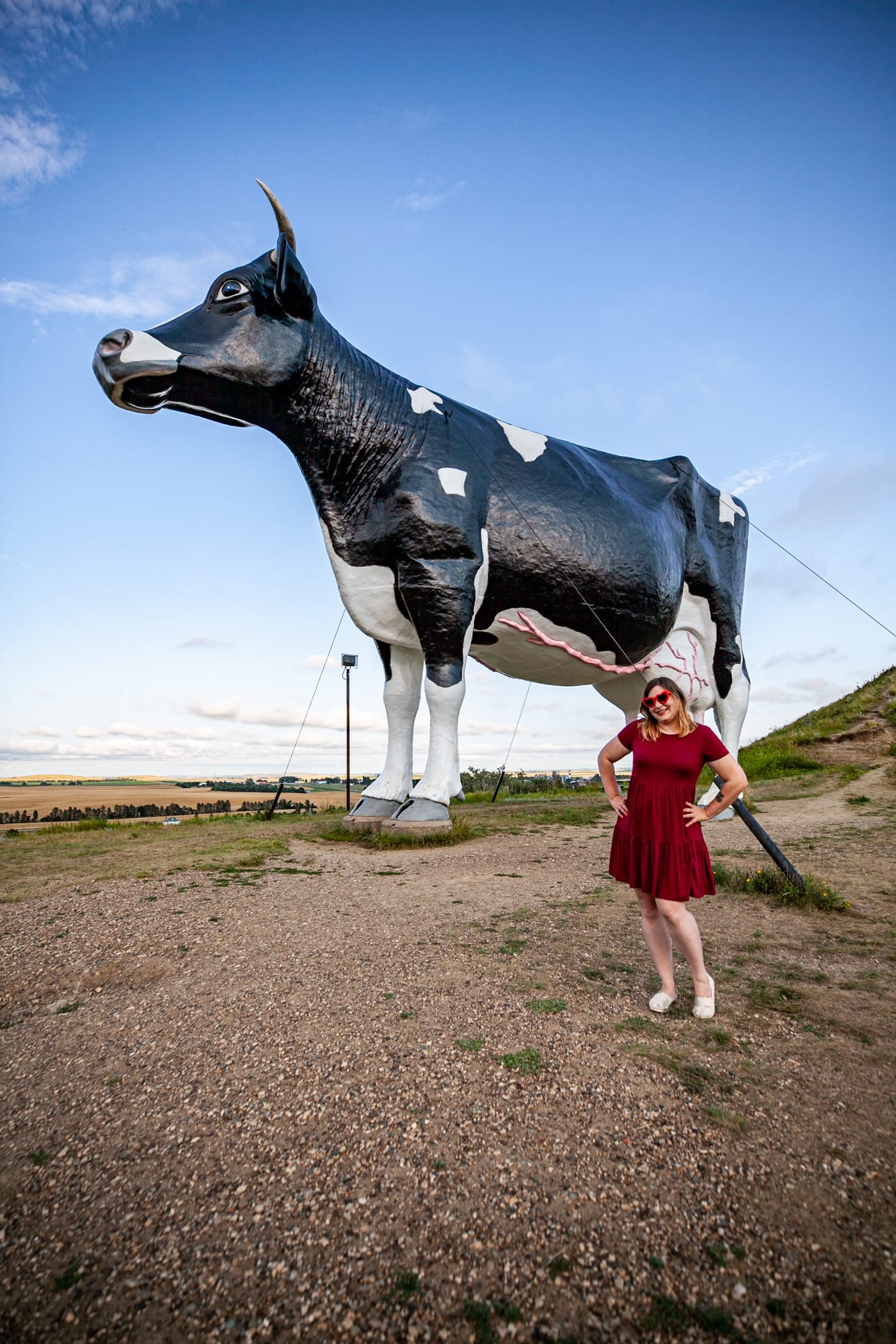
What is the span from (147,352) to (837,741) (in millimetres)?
15421

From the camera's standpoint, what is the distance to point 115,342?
5.36 meters

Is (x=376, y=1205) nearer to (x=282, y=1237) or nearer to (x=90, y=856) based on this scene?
(x=282, y=1237)

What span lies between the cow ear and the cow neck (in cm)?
18

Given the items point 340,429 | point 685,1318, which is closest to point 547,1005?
point 685,1318

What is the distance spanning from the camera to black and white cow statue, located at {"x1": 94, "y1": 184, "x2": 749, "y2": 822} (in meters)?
5.64

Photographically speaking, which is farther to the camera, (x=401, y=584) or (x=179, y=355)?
(x=401, y=584)

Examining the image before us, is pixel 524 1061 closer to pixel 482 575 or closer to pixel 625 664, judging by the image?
pixel 482 575

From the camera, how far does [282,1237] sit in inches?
54.4

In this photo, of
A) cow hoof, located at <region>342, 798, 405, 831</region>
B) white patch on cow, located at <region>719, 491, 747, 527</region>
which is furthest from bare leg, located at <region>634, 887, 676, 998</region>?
white patch on cow, located at <region>719, 491, 747, 527</region>

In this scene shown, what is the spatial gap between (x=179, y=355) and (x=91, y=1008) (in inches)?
195

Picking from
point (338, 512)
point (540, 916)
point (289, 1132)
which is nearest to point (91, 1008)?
point (289, 1132)

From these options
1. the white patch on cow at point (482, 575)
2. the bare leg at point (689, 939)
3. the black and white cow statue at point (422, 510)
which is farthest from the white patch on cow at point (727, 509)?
Result: the bare leg at point (689, 939)

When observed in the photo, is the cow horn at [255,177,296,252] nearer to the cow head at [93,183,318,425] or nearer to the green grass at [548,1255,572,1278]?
the cow head at [93,183,318,425]

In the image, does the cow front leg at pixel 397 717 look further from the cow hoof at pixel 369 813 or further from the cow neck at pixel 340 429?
the cow neck at pixel 340 429
